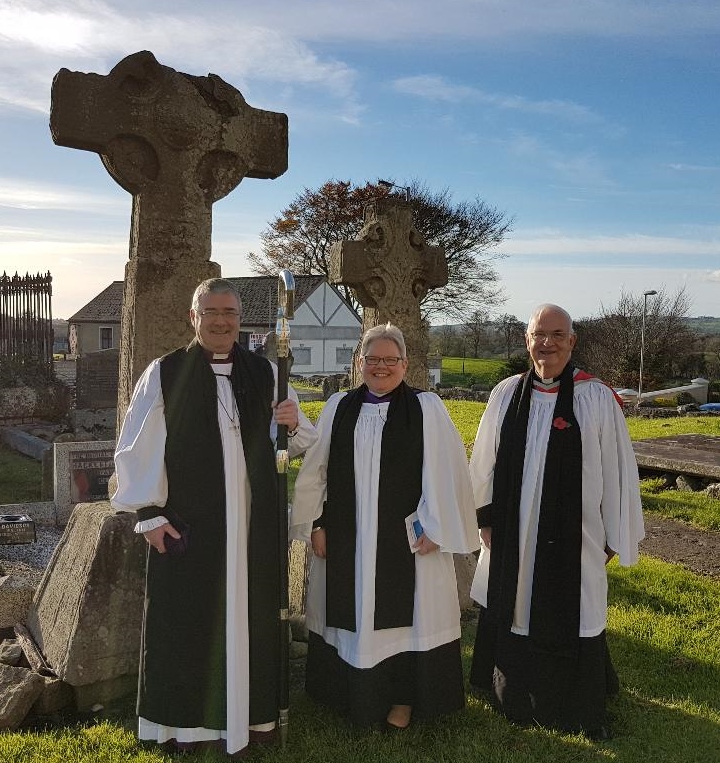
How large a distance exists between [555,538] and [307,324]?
32514 millimetres

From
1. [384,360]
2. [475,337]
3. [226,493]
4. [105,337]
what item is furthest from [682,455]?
[475,337]

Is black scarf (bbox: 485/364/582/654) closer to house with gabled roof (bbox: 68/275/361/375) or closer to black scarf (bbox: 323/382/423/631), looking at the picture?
black scarf (bbox: 323/382/423/631)

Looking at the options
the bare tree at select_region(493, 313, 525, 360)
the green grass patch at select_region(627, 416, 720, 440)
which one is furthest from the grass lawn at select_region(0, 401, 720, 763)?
the bare tree at select_region(493, 313, 525, 360)

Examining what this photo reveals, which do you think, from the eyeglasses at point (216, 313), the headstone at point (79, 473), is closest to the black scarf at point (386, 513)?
the eyeglasses at point (216, 313)

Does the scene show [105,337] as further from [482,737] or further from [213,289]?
[482,737]

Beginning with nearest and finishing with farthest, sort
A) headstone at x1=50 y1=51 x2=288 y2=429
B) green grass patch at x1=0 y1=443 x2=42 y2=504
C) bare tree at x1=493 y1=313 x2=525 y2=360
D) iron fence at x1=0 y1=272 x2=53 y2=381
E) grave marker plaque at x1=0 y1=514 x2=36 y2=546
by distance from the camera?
headstone at x1=50 y1=51 x2=288 y2=429 < grave marker plaque at x1=0 y1=514 x2=36 y2=546 < green grass patch at x1=0 y1=443 x2=42 y2=504 < iron fence at x1=0 y1=272 x2=53 y2=381 < bare tree at x1=493 y1=313 x2=525 y2=360

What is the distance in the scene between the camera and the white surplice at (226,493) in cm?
339

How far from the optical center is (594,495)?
3.87 m

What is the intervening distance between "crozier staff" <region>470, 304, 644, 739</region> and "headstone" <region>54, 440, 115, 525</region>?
18.8 feet

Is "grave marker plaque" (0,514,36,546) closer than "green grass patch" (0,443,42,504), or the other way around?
"grave marker plaque" (0,514,36,546)

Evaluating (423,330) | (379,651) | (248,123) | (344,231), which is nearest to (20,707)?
(379,651)

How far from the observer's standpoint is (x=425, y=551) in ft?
12.1

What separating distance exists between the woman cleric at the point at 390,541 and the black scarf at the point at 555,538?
29 centimetres

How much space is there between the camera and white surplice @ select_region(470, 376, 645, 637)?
3840mm
